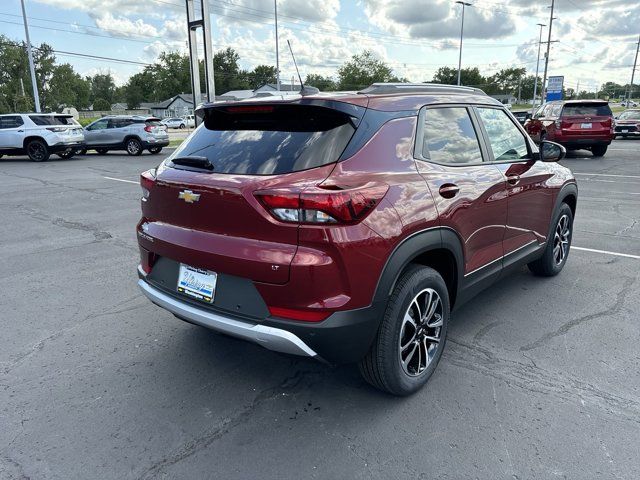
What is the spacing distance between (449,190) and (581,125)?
15475 millimetres

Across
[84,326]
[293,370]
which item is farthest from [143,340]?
[293,370]

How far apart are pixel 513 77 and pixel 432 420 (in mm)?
134483

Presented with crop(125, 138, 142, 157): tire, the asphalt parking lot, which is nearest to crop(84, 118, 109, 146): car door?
crop(125, 138, 142, 157): tire

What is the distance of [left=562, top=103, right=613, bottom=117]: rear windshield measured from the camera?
1611 centimetres

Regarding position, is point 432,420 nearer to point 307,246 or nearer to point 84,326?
point 307,246

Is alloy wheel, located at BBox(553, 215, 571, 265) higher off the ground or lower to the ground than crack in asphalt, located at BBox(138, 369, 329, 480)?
higher

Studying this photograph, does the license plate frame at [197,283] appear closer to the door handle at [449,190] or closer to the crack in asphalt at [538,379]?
the door handle at [449,190]

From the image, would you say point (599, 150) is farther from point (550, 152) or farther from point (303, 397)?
point (303, 397)

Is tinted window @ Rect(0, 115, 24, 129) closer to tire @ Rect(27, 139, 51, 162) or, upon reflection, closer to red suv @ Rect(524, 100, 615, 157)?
tire @ Rect(27, 139, 51, 162)

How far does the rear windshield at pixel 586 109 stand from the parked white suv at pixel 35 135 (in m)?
17.6

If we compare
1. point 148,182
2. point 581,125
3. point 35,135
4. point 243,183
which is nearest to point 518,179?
point 243,183

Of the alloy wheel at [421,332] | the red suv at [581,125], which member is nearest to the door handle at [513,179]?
the alloy wheel at [421,332]

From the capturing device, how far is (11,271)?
5.26 metres

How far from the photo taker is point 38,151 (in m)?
18.2
